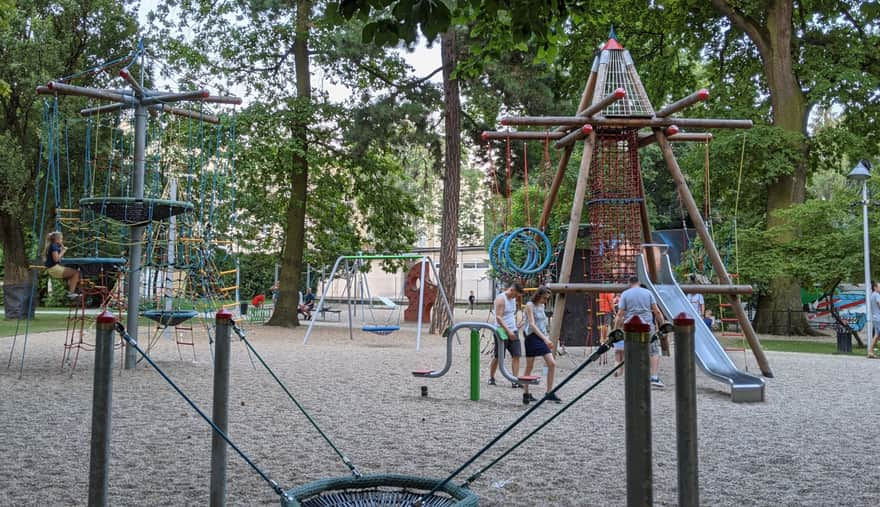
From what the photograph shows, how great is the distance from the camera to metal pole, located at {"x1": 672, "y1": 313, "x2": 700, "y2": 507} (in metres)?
3.31

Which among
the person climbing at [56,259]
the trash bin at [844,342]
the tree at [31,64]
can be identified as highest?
the tree at [31,64]

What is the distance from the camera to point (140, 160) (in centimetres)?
1178

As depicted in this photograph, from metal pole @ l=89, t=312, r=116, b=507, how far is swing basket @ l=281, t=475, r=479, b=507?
106cm

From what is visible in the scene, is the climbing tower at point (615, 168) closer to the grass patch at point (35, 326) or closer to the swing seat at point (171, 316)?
the swing seat at point (171, 316)

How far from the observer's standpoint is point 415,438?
709 centimetres

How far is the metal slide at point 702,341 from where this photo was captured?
32.4 feet

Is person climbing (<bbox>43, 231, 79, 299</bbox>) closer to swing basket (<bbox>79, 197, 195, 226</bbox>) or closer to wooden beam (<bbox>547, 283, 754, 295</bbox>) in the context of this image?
swing basket (<bbox>79, 197, 195, 226</bbox>)

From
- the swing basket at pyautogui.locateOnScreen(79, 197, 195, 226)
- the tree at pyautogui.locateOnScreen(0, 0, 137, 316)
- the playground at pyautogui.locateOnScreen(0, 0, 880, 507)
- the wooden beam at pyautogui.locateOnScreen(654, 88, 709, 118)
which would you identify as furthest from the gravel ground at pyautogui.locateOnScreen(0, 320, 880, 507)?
the tree at pyautogui.locateOnScreen(0, 0, 137, 316)

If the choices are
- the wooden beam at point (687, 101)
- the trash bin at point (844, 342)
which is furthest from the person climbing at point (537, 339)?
the trash bin at point (844, 342)

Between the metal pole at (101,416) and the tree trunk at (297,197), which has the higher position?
the tree trunk at (297,197)

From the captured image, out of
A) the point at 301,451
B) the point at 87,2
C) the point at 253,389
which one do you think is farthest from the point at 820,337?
the point at 87,2

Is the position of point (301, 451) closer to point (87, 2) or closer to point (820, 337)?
point (820, 337)

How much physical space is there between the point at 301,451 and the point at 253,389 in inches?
156

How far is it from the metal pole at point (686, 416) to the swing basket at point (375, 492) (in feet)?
4.74
